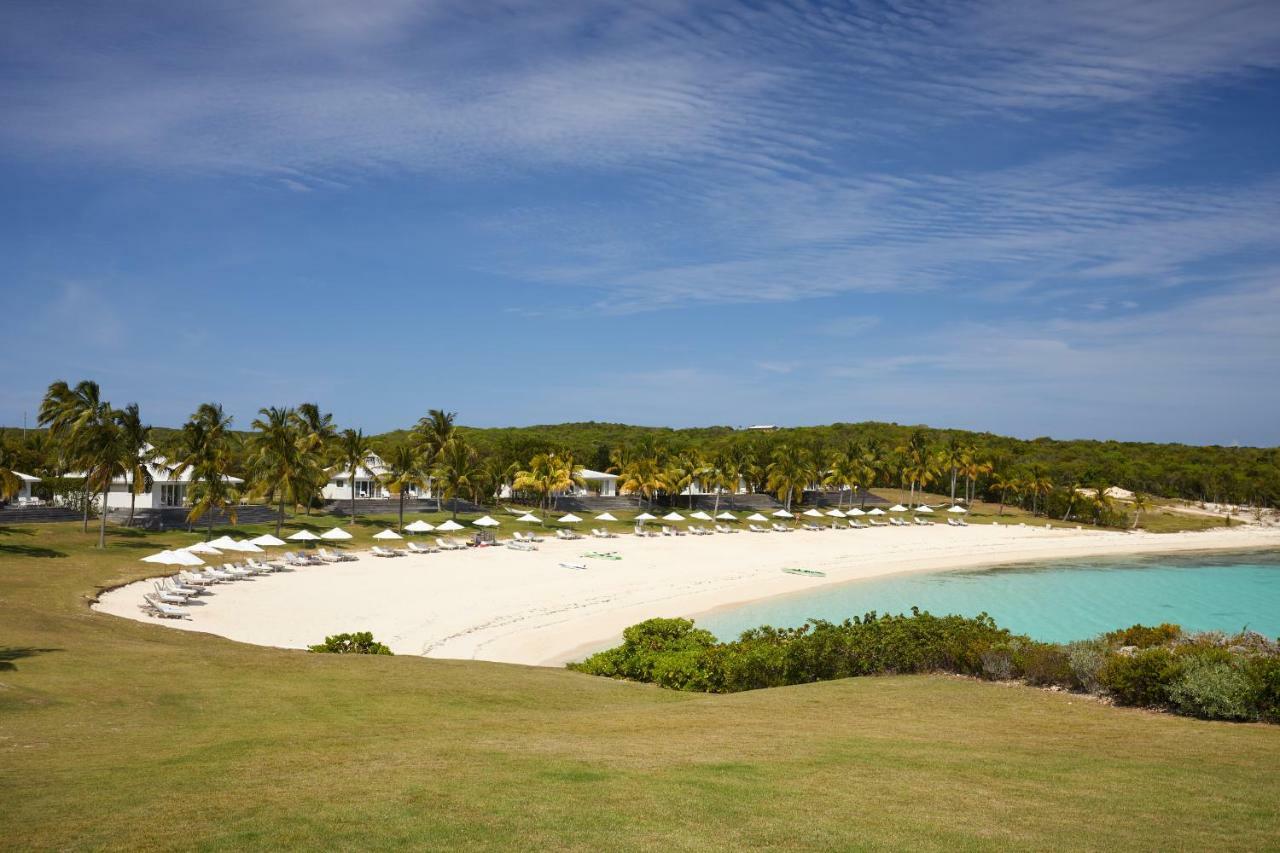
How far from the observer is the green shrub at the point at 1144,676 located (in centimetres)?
1344

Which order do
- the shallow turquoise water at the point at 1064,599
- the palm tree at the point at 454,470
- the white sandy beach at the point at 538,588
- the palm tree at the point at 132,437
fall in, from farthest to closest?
the palm tree at the point at 454,470 < the palm tree at the point at 132,437 < the shallow turquoise water at the point at 1064,599 < the white sandy beach at the point at 538,588

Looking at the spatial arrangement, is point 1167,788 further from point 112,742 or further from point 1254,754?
point 112,742

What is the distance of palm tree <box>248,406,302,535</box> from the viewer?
47094 millimetres

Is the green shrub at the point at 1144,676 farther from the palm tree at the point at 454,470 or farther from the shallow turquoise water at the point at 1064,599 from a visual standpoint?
the palm tree at the point at 454,470

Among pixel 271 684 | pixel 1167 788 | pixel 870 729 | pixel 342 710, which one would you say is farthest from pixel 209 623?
pixel 1167 788

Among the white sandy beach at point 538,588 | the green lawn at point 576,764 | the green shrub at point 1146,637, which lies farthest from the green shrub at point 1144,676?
the white sandy beach at point 538,588

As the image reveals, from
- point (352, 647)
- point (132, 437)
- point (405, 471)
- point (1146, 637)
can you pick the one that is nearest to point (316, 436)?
point (405, 471)

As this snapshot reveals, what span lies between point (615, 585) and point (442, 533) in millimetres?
16277

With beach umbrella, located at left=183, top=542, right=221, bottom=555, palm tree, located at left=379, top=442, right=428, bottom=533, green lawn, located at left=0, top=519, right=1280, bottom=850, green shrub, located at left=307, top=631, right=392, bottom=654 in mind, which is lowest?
green shrub, located at left=307, top=631, right=392, bottom=654

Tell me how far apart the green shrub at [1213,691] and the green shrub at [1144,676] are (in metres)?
0.17

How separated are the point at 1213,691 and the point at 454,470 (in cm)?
4951

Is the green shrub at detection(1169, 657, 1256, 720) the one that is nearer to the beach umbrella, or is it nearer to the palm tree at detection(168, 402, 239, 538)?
the beach umbrella

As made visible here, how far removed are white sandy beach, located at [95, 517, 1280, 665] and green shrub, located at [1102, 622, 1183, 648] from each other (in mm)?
13974

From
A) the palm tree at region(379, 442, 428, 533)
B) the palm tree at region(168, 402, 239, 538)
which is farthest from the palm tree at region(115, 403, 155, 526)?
the palm tree at region(379, 442, 428, 533)
